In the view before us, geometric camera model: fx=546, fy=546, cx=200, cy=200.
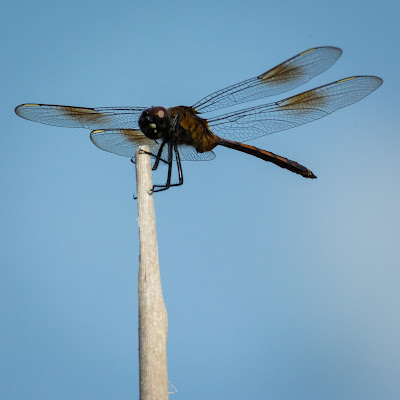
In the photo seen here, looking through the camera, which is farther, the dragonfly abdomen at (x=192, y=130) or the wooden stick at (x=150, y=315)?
the dragonfly abdomen at (x=192, y=130)

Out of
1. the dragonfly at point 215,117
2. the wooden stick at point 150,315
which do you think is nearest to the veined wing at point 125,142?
the dragonfly at point 215,117

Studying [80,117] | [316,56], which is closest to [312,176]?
[316,56]

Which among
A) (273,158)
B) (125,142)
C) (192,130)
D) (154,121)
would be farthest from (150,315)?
(273,158)

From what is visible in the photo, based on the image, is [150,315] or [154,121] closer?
[150,315]

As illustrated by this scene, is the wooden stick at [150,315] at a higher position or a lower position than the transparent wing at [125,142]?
lower

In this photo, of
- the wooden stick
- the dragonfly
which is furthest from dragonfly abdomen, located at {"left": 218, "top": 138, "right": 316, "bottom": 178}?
the wooden stick

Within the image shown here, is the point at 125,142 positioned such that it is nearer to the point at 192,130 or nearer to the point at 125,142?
the point at 125,142

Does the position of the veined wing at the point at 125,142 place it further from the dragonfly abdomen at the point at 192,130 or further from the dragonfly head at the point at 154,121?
the dragonfly head at the point at 154,121
